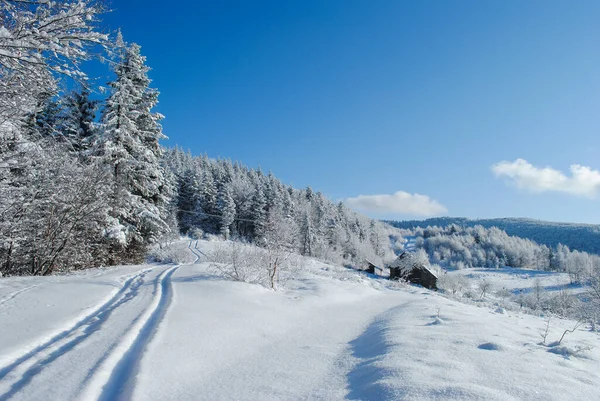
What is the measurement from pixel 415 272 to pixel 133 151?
1500 inches

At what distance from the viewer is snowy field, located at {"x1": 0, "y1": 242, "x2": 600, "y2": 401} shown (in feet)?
10.4

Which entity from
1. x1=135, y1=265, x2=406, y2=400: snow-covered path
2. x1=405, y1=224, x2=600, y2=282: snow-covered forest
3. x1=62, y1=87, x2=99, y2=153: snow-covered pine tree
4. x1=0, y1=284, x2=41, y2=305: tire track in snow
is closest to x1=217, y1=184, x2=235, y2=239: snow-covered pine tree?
x1=62, y1=87, x2=99, y2=153: snow-covered pine tree

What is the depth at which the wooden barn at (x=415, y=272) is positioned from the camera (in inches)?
1638

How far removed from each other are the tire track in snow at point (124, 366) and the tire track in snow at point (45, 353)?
23.9 inches

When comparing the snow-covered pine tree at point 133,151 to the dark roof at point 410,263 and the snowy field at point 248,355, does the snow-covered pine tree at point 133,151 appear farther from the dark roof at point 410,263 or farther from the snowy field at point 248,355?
the dark roof at point 410,263

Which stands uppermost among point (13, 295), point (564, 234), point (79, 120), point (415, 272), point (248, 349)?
point (79, 120)

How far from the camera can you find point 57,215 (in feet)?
44.6

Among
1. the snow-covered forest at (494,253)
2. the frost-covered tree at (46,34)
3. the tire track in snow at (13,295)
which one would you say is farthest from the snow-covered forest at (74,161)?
the snow-covered forest at (494,253)

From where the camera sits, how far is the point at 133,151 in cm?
1861

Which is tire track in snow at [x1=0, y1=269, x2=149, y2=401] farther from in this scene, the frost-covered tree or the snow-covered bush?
the snow-covered bush

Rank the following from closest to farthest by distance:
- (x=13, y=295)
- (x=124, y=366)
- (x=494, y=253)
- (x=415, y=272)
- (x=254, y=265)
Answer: (x=124, y=366) → (x=13, y=295) → (x=254, y=265) → (x=415, y=272) → (x=494, y=253)

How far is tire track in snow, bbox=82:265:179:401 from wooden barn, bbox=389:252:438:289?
39614 millimetres

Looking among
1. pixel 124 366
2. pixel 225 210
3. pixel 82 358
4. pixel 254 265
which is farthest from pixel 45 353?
pixel 225 210

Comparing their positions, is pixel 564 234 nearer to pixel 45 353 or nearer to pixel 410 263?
pixel 410 263
